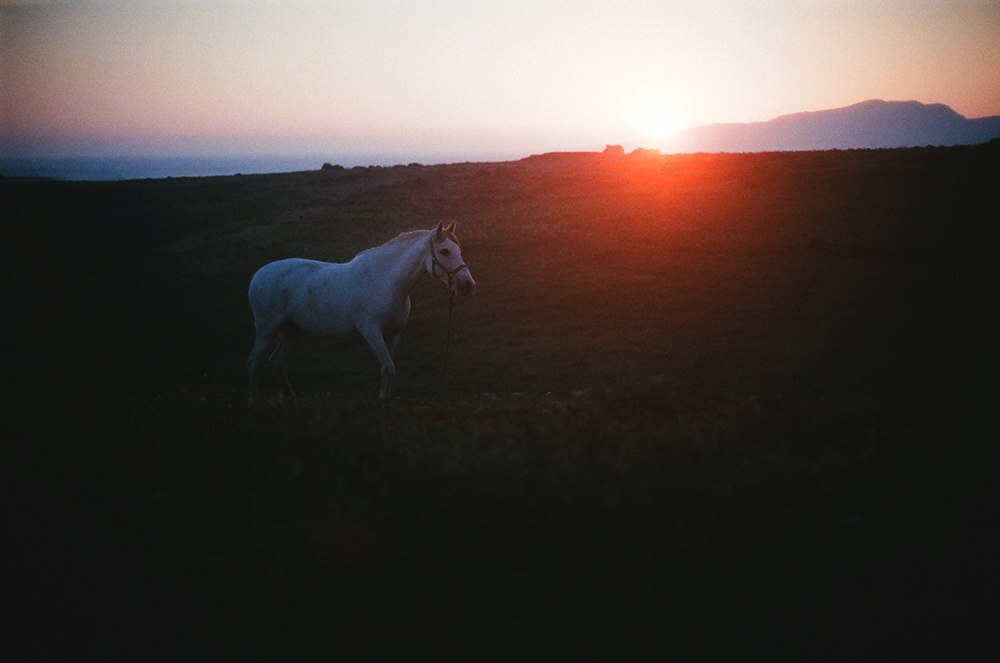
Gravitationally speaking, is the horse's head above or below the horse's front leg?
above

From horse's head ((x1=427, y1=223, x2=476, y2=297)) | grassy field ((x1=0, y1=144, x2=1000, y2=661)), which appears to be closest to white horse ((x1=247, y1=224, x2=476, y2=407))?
horse's head ((x1=427, y1=223, x2=476, y2=297))

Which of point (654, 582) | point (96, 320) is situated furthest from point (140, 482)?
point (96, 320)

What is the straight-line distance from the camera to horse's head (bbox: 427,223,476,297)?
10.1 m

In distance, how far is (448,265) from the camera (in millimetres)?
10297

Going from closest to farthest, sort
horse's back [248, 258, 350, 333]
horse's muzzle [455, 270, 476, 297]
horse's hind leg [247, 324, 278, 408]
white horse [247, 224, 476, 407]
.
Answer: horse's muzzle [455, 270, 476, 297] → white horse [247, 224, 476, 407] → horse's back [248, 258, 350, 333] → horse's hind leg [247, 324, 278, 408]

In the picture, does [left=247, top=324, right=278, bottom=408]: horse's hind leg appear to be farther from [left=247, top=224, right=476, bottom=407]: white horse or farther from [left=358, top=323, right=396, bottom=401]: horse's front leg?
[left=358, top=323, right=396, bottom=401]: horse's front leg

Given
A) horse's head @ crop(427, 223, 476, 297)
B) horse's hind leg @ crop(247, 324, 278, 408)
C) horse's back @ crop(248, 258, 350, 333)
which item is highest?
horse's head @ crop(427, 223, 476, 297)

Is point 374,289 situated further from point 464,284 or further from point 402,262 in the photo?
point 464,284

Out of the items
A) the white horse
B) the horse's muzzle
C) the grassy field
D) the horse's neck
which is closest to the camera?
the grassy field

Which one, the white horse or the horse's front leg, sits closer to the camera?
the horse's front leg

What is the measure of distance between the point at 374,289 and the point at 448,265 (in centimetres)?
116

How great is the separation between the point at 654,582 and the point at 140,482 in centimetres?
409

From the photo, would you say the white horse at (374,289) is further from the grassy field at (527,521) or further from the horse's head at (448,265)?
the grassy field at (527,521)

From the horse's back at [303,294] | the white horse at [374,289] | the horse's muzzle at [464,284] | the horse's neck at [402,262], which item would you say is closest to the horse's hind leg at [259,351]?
the white horse at [374,289]
